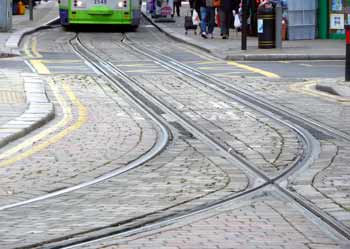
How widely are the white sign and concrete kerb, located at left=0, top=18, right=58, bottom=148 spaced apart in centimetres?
1451

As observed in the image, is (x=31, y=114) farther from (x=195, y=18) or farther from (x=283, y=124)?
(x=195, y=18)

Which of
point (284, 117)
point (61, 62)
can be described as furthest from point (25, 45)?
point (284, 117)

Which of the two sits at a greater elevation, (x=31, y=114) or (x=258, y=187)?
(x=31, y=114)

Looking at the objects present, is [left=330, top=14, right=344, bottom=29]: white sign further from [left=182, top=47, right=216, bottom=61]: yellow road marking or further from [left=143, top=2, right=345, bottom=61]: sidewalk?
[left=182, top=47, right=216, bottom=61]: yellow road marking

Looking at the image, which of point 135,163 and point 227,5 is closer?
point 135,163

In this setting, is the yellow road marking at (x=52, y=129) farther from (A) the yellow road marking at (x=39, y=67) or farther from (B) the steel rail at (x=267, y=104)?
(A) the yellow road marking at (x=39, y=67)

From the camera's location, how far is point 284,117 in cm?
1388

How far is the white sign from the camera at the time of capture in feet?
99.9

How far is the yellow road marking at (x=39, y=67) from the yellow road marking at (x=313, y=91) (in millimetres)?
5750

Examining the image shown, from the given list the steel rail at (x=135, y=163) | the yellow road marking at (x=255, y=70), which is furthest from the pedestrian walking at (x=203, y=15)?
the steel rail at (x=135, y=163)

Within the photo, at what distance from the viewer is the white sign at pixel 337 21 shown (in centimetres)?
3045

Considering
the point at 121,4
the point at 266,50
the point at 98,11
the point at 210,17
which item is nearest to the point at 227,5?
the point at 210,17

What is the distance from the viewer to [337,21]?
30.8m

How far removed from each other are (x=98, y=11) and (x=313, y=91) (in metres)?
20.2
